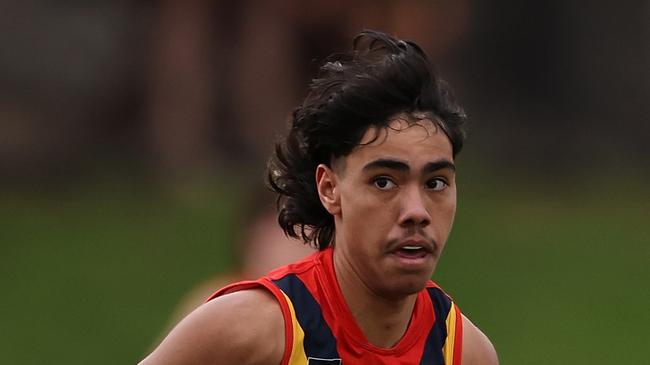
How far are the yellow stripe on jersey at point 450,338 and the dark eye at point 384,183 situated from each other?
0.56 metres

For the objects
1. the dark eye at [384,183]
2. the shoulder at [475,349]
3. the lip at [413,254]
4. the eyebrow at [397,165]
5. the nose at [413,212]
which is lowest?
the shoulder at [475,349]

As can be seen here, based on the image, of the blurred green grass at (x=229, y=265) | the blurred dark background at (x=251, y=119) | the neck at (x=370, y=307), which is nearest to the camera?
the neck at (x=370, y=307)

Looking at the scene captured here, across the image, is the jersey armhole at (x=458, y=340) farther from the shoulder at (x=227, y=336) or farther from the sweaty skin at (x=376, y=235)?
the shoulder at (x=227, y=336)

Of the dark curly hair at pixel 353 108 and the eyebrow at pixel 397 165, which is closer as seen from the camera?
the eyebrow at pixel 397 165

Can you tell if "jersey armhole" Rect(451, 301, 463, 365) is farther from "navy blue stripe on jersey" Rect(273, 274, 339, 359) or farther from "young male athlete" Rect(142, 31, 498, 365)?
"navy blue stripe on jersey" Rect(273, 274, 339, 359)

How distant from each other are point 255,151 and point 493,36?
2.22m

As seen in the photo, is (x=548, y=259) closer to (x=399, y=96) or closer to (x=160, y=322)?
(x=160, y=322)

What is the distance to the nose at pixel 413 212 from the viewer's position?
4.57 meters

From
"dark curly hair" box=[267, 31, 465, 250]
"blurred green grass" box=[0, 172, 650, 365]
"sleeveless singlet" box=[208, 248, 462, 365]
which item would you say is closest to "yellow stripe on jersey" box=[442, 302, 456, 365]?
"sleeveless singlet" box=[208, 248, 462, 365]

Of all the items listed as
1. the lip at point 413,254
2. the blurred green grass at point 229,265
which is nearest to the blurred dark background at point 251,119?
the blurred green grass at point 229,265

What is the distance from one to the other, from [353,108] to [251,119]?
9.16 metres

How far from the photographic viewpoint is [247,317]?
4.64 meters

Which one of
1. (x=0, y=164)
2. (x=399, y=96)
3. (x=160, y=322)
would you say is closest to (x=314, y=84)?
(x=399, y=96)

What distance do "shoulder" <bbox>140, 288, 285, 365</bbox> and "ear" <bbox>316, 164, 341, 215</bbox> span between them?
13.2 inches
